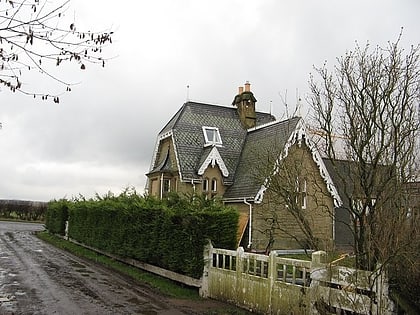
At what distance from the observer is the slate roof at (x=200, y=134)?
27516 millimetres

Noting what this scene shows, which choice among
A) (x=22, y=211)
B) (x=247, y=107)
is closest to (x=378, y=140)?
(x=247, y=107)

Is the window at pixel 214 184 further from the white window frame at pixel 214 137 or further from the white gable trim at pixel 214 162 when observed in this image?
the white window frame at pixel 214 137

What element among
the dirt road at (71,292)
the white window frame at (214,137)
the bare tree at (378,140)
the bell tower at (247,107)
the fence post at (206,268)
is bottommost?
the dirt road at (71,292)

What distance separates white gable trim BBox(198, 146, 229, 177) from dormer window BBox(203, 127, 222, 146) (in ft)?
5.47

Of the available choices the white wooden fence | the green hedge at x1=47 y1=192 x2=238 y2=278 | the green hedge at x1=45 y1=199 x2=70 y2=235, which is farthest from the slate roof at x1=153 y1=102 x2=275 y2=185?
the white wooden fence

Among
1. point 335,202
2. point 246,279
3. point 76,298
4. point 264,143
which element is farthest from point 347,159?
point 264,143

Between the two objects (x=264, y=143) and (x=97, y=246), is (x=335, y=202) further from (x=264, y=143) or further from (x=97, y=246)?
(x=97, y=246)

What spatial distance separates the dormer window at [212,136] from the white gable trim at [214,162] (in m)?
1.67

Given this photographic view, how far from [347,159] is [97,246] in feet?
50.1

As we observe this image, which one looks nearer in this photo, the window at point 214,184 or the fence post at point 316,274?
the fence post at point 316,274

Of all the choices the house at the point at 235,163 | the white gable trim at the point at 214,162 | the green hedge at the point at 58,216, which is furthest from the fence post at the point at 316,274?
the green hedge at the point at 58,216

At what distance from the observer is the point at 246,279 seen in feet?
35.2

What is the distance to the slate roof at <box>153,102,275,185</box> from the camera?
27.5 m

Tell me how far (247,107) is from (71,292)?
2239cm
